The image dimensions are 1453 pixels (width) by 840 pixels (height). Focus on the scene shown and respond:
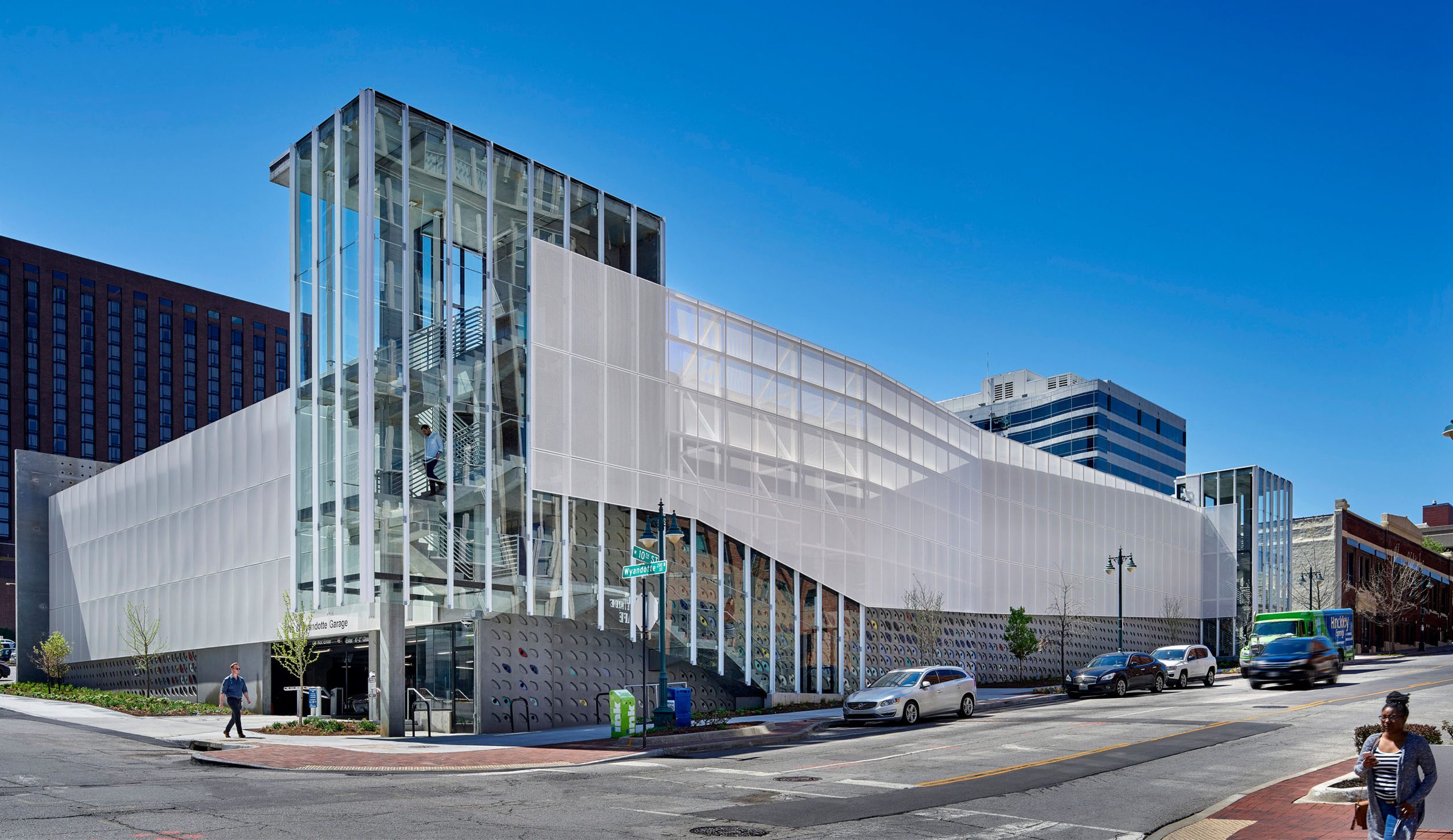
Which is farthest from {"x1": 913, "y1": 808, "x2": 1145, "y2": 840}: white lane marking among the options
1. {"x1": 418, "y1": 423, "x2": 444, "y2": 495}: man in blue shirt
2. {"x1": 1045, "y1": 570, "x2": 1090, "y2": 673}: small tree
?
{"x1": 1045, "y1": 570, "x2": 1090, "y2": 673}: small tree

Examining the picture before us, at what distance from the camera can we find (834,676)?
39625 mm

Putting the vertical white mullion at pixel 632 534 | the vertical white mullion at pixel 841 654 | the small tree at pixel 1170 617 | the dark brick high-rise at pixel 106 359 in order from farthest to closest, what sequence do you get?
the dark brick high-rise at pixel 106 359 → the small tree at pixel 1170 617 → the vertical white mullion at pixel 841 654 → the vertical white mullion at pixel 632 534

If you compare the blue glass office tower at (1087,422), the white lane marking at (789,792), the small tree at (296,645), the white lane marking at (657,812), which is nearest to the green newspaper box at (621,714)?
the white lane marking at (789,792)

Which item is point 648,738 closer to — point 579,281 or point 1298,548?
point 579,281

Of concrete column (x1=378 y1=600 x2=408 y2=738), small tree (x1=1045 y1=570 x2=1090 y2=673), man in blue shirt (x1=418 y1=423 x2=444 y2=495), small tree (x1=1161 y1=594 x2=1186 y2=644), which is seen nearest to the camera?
concrete column (x1=378 y1=600 x2=408 y2=738)

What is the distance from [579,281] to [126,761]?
56.2 ft

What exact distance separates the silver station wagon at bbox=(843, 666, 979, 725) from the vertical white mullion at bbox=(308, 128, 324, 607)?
14285 millimetres

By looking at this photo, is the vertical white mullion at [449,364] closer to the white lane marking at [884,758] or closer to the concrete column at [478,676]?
the concrete column at [478,676]

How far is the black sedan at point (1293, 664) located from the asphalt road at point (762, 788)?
421 inches

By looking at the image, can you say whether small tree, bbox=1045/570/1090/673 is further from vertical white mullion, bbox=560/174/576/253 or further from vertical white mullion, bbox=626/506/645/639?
vertical white mullion, bbox=560/174/576/253

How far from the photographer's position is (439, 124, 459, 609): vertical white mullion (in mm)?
28625

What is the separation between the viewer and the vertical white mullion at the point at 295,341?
29859mm

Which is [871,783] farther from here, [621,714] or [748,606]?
[748,606]

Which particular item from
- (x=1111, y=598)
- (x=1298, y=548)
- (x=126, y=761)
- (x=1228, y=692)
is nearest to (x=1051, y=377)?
(x=1298, y=548)
